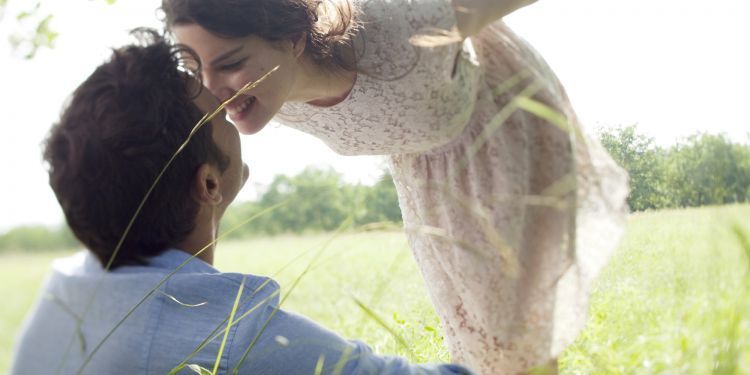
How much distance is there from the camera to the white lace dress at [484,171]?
4.59 ft

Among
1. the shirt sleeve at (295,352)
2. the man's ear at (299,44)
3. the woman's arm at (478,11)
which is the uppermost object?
the woman's arm at (478,11)

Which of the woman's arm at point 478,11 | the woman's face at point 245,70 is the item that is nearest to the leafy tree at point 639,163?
the woman's arm at point 478,11

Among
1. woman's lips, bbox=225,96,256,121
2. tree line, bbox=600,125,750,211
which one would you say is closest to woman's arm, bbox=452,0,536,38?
tree line, bbox=600,125,750,211

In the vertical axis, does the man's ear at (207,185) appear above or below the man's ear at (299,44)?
below

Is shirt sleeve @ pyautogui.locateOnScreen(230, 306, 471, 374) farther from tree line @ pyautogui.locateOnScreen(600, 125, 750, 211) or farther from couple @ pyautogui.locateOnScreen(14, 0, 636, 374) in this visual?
tree line @ pyautogui.locateOnScreen(600, 125, 750, 211)

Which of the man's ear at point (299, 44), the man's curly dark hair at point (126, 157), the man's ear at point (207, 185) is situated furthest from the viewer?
the man's ear at point (299, 44)

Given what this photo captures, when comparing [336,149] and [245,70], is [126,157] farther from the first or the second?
[336,149]

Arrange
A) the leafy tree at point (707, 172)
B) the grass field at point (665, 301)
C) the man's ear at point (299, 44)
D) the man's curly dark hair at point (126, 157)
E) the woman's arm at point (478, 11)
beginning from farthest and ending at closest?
the man's ear at point (299, 44) → the woman's arm at point (478, 11) → the man's curly dark hair at point (126, 157) → the leafy tree at point (707, 172) → the grass field at point (665, 301)

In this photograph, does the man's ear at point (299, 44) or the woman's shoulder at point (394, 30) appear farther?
the man's ear at point (299, 44)

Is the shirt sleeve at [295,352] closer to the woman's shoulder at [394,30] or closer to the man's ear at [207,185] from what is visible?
the man's ear at [207,185]

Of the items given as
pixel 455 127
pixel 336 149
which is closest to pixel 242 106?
pixel 336 149

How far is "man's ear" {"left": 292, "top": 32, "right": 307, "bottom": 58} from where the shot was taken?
1816 millimetres

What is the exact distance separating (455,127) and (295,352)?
28.8 inches

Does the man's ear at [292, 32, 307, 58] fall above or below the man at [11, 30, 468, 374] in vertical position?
above
